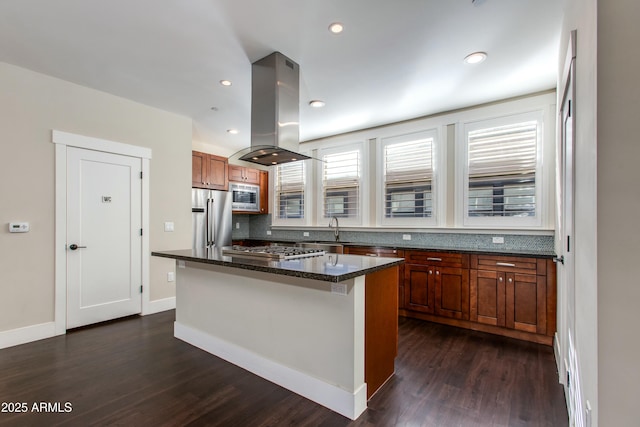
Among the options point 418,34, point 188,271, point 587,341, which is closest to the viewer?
point 587,341

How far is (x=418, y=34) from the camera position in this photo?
2.37 m

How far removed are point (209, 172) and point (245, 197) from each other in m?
0.95

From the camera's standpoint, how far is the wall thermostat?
2.90 m

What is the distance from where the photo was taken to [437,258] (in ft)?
11.8

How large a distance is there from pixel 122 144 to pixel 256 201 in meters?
2.65

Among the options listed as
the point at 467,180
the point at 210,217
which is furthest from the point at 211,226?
the point at 467,180

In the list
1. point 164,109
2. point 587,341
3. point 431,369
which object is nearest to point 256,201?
point 164,109

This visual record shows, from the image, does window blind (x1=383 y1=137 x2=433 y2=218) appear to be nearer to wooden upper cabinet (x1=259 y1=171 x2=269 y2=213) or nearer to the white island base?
the white island base

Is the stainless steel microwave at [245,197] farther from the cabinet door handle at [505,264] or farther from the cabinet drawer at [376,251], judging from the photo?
the cabinet door handle at [505,264]

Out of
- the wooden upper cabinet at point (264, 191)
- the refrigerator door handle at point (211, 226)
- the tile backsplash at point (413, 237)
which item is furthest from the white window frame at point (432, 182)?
the refrigerator door handle at point (211, 226)

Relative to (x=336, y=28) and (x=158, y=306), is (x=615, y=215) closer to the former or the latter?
(x=336, y=28)

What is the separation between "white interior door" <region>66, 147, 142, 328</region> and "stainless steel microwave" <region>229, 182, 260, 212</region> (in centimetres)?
178

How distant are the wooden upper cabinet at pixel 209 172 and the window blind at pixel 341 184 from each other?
179cm

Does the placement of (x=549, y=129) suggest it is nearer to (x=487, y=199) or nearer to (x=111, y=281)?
(x=487, y=199)
